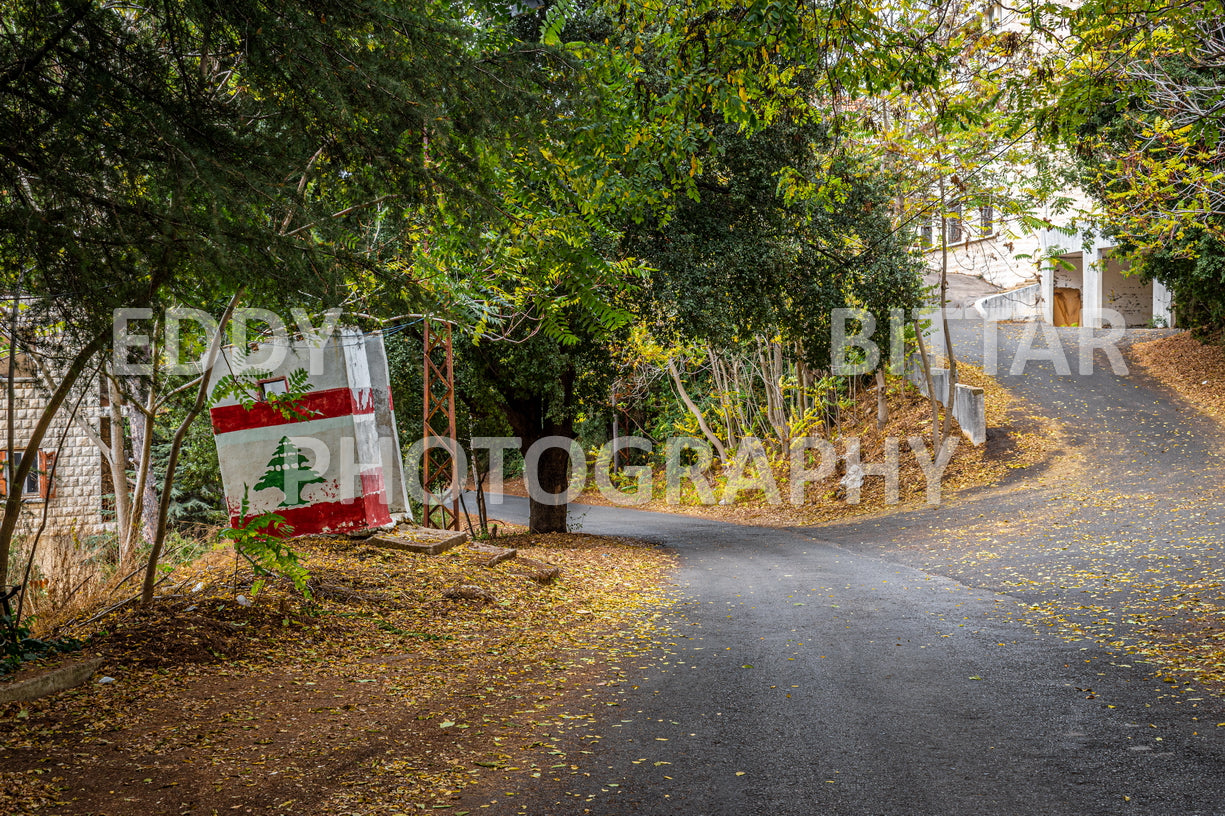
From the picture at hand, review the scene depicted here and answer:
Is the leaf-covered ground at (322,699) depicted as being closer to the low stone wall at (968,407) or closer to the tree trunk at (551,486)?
the tree trunk at (551,486)

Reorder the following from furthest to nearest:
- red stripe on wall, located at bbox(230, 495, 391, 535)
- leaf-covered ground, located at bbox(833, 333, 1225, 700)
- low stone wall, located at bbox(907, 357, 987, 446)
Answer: low stone wall, located at bbox(907, 357, 987, 446) < red stripe on wall, located at bbox(230, 495, 391, 535) < leaf-covered ground, located at bbox(833, 333, 1225, 700)

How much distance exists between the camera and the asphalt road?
409cm

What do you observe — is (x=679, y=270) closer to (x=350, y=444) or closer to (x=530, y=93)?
(x=350, y=444)

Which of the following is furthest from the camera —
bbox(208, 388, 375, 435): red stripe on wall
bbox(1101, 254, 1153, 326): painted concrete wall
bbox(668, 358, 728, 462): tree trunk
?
bbox(1101, 254, 1153, 326): painted concrete wall

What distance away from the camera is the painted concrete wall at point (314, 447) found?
1004 centimetres

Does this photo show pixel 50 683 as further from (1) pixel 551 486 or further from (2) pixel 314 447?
(1) pixel 551 486

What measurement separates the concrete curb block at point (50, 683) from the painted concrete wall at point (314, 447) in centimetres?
443

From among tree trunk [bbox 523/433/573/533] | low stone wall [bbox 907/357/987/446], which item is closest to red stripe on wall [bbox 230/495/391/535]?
tree trunk [bbox 523/433/573/533]

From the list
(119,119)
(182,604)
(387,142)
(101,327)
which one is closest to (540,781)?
(101,327)

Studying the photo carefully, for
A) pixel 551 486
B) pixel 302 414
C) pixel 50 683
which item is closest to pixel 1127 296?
pixel 551 486

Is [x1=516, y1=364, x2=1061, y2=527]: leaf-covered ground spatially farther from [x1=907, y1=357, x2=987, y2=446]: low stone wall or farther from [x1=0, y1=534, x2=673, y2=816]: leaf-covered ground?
[x1=0, y1=534, x2=673, y2=816]: leaf-covered ground

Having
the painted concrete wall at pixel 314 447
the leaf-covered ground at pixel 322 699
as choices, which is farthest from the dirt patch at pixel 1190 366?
the painted concrete wall at pixel 314 447

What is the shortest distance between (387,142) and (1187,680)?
6.16 metres

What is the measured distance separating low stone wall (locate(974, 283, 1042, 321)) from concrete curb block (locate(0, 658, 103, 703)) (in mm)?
33230
